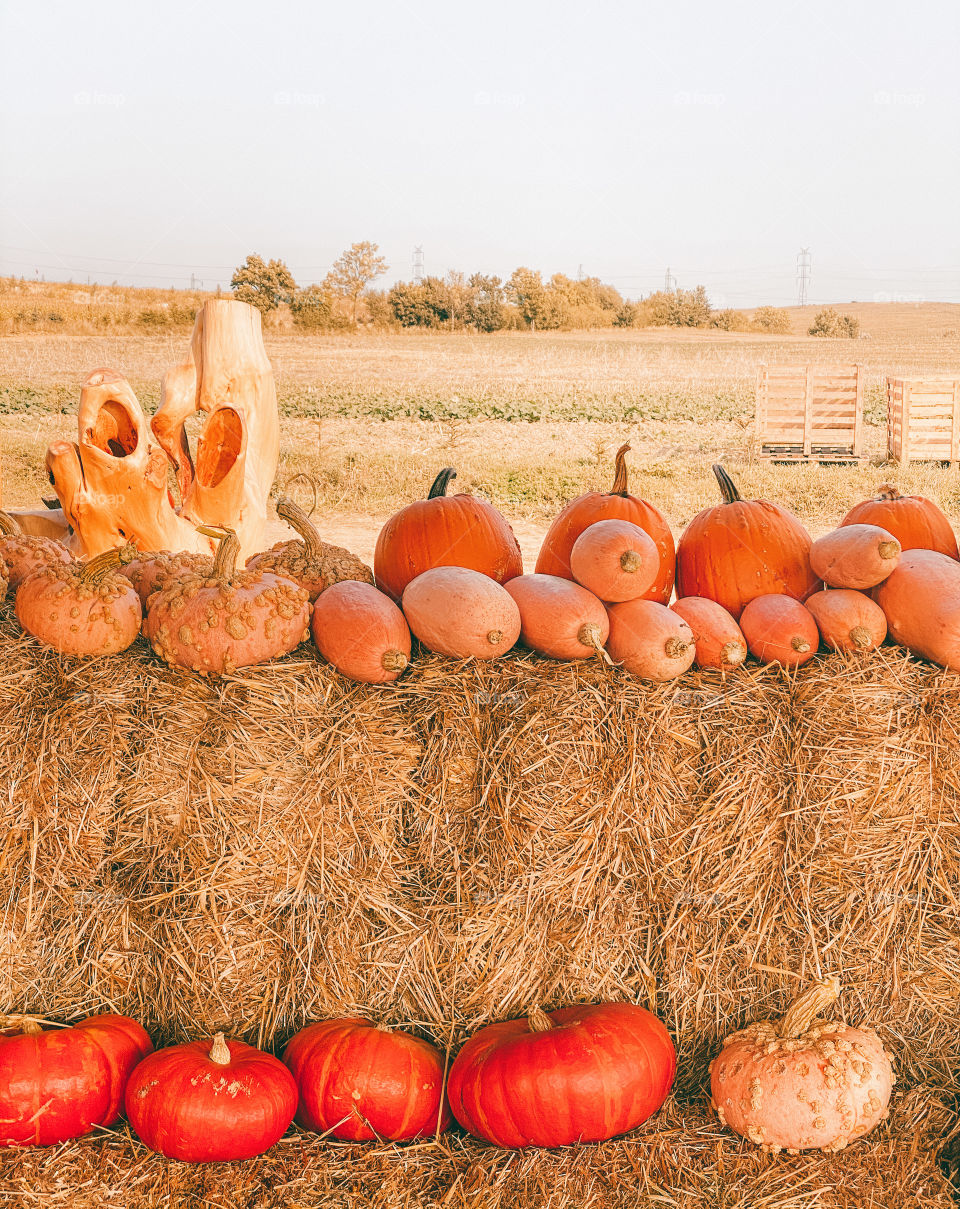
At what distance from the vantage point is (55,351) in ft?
82.3

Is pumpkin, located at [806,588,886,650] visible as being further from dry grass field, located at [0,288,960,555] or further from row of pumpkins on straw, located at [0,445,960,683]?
dry grass field, located at [0,288,960,555]

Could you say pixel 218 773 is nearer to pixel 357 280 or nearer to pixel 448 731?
pixel 448 731

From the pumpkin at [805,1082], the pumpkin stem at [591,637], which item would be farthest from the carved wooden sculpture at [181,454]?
the pumpkin at [805,1082]

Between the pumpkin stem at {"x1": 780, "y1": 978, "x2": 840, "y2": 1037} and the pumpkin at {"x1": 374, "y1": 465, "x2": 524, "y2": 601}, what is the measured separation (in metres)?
1.36

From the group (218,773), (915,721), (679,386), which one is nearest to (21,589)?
(218,773)

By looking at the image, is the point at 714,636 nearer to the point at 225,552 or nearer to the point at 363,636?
the point at 363,636

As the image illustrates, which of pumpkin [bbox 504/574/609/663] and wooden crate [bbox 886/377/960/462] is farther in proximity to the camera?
wooden crate [bbox 886/377/960/462]

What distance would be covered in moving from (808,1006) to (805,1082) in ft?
0.55

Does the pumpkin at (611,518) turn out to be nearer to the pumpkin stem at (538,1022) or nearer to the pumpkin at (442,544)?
the pumpkin at (442,544)

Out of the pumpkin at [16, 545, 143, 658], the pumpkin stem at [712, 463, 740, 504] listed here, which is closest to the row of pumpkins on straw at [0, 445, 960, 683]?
the pumpkin at [16, 545, 143, 658]

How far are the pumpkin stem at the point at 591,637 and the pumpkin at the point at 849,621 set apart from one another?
649mm

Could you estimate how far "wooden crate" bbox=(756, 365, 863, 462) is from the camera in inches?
596

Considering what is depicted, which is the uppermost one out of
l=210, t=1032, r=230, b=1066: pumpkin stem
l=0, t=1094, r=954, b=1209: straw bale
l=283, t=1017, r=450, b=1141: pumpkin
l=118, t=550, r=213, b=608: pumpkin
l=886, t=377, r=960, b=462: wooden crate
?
l=886, t=377, r=960, b=462: wooden crate

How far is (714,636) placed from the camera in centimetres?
263
